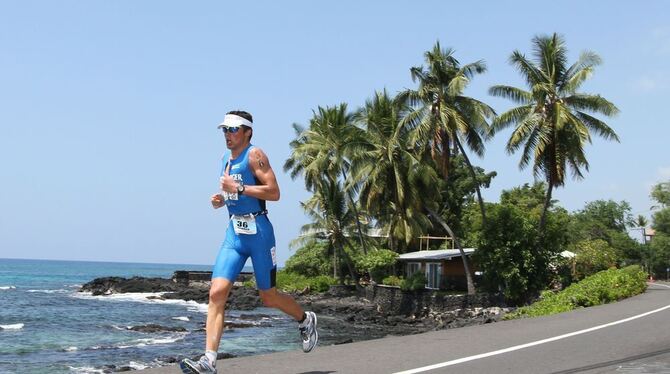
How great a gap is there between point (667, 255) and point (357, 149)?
47.9m

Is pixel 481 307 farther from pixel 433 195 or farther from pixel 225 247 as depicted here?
pixel 225 247

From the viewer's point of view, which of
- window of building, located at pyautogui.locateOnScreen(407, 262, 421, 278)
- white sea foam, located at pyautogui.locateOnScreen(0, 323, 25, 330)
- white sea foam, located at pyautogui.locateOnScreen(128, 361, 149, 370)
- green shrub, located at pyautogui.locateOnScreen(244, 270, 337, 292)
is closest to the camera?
white sea foam, located at pyautogui.locateOnScreen(128, 361, 149, 370)

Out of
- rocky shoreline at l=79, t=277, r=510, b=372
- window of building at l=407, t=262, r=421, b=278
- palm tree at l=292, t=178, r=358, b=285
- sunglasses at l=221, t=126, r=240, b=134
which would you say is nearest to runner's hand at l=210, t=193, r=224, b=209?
sunglasses at l=221, t=126, r=240, b=134

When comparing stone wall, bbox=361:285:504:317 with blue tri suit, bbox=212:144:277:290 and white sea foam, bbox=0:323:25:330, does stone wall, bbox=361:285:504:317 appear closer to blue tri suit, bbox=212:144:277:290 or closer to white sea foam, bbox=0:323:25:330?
white sea foam, bbox=0:323:25:330

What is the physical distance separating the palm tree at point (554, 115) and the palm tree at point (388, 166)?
253 inches

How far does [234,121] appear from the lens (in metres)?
5.66

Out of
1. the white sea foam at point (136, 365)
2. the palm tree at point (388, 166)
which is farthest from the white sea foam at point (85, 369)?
the palm tree at point (388, 166)

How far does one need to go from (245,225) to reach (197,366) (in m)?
1.11

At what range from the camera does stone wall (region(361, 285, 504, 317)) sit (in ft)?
122

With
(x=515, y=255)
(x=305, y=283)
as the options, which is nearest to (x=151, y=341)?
(x=515, y=255)

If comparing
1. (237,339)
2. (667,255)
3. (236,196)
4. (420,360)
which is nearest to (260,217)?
(236,196)

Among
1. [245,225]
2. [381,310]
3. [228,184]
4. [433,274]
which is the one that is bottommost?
[381,310]

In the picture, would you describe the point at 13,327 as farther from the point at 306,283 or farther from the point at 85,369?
the point at 306,283

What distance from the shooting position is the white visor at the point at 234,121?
5.65 m
